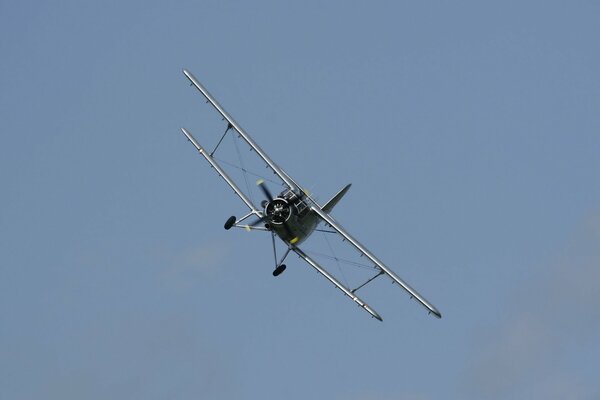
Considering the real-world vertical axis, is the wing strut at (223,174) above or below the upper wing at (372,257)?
above

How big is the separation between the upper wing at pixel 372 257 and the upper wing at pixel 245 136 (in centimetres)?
168

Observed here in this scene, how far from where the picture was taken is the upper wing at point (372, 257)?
101 m

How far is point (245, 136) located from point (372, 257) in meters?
9.03

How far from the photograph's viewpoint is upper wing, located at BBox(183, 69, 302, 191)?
339ft

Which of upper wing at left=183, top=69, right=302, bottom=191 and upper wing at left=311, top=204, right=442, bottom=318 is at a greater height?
upper wing at left=183, top=69, right=302, bottom=191

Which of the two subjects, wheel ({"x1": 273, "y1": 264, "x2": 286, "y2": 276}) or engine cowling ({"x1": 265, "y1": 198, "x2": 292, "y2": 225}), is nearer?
engine cowling ({"x1": 265, "y1": 198, "x2": 292, "y2": 225})

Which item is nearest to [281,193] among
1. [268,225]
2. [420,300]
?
[268,225]

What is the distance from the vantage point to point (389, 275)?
10206cm

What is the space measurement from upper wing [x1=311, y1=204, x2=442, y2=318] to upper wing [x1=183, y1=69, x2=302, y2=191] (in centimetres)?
168

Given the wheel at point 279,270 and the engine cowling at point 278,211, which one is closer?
the engine cowling at point 278,211

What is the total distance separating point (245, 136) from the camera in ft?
346

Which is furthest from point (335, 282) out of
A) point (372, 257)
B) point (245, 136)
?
point (245, 136)

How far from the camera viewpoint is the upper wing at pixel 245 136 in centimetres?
10344

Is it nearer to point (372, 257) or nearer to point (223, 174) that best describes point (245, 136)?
point (223, 174)
